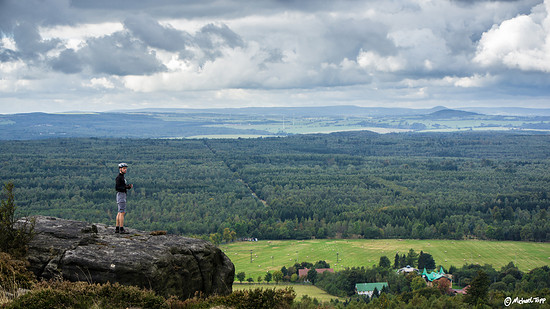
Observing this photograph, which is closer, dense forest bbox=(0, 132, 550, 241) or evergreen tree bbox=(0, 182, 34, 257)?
evergreen tree bbox=(0, 182, 34, 257)

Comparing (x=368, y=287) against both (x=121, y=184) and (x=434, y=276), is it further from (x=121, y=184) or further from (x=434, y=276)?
(x=121, y=184)

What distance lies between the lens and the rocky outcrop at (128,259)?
2144 cm

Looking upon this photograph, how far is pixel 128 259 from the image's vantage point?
72.2 ft

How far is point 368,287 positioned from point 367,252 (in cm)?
2942

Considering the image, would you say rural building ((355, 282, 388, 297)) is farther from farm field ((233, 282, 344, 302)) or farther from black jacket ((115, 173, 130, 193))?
black jacket ((115, 173, 130, 193))

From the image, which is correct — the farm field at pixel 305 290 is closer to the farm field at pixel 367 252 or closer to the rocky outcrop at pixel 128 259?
the farm field at pixel 367 252

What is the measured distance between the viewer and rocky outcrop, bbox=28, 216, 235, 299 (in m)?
21.4

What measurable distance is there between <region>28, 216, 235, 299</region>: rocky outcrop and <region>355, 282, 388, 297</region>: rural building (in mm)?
56761

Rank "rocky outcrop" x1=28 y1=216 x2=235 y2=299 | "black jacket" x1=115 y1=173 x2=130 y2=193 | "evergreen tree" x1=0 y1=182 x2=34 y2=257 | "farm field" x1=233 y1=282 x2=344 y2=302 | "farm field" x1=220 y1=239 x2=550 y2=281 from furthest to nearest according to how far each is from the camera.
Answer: "farm field" x1=220 y1=239 x2=550 y2=281 < "farm field" x1=233 y1=282 x2=344 y2=302 < "black jacket" x1=115 y1=173 x2=130 y2=193 < "evergreen tree" x1=0 y1=182 x2=34 y2=257 < "rocky outcrop" x1=28 y1=216 x2=235 y2=299

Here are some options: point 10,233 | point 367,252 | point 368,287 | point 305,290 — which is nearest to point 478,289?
point 368,287

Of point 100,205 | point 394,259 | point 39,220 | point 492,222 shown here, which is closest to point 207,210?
point 100,205

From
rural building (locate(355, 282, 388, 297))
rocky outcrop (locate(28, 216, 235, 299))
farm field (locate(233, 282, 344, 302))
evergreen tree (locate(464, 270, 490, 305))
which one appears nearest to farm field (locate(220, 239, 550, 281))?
farm field (locate(233, 282, 344, 302))

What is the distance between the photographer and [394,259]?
102625mm

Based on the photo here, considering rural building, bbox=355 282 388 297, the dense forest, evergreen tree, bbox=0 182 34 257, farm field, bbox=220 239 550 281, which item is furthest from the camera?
the dense forest
